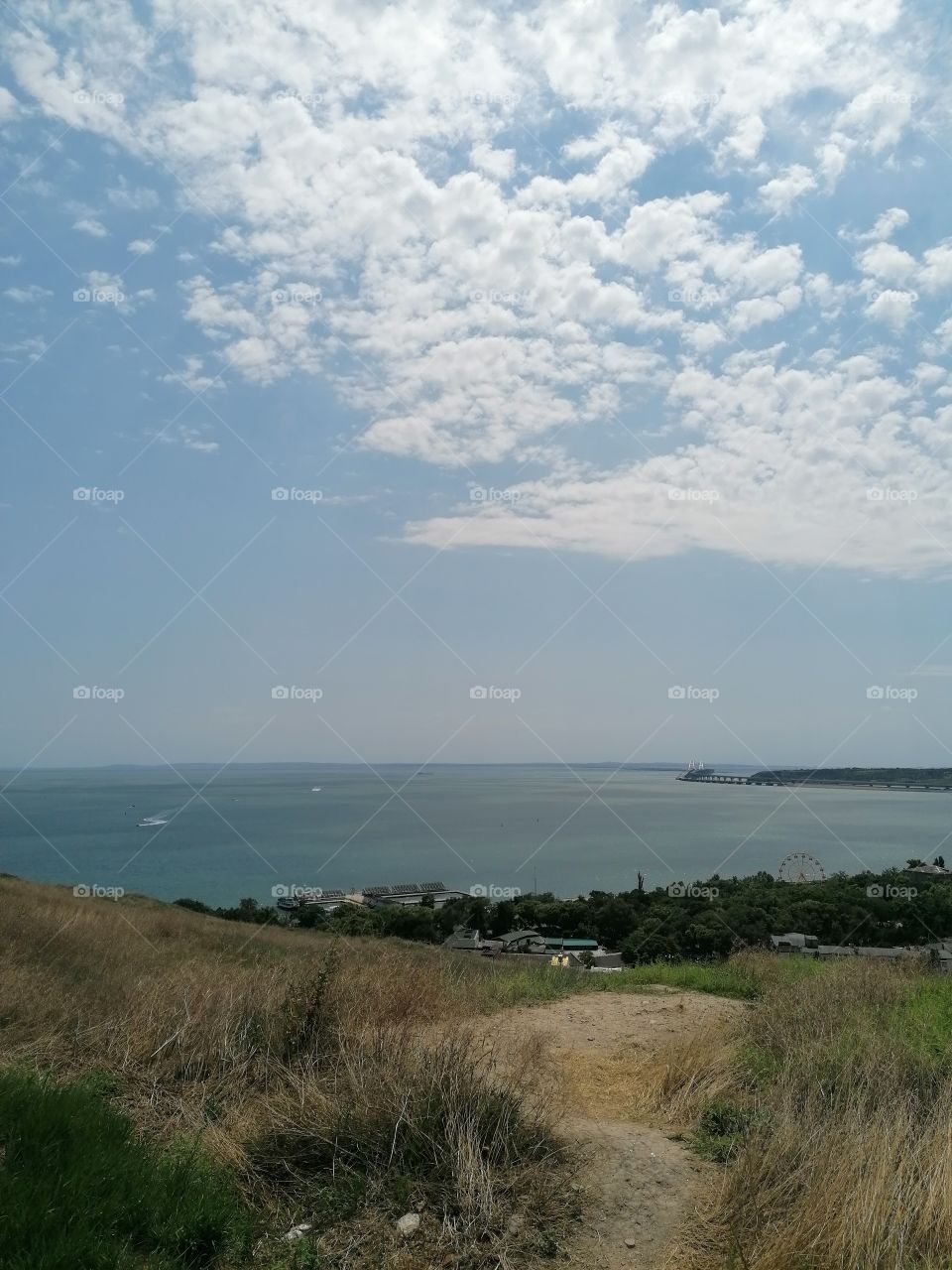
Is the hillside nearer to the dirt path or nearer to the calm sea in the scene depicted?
the dirt path

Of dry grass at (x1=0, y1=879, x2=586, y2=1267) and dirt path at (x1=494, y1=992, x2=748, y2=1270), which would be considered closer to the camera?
dirt path at (x1=494, y1=992, x2=748, y2=1270)

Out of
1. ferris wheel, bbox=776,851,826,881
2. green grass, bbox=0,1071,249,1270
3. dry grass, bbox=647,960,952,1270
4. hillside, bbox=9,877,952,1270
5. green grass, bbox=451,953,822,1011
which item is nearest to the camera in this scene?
green grass, bbox=0,1071,249,1270

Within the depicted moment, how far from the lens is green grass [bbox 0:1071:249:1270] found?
9.20ft

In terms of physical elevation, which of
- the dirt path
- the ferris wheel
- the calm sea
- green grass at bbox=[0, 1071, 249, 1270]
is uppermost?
green grass at bbox=[0, 1071, 249, 1270]

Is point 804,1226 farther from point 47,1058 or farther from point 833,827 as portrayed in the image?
point 833,827

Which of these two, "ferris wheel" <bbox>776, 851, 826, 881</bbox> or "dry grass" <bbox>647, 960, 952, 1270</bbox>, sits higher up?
"dry grass" <bbox>647, 960, 952, 1270</bbox>

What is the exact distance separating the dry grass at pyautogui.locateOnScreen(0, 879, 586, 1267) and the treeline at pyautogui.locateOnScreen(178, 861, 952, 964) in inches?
282

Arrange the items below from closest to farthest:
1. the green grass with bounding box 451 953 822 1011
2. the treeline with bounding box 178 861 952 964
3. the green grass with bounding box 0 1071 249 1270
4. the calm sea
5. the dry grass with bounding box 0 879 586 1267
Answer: the green grass with bounding box 0 1071 249 1270, the dry grass with bounding box 0 879 586 1267, the green grass with bounding box 451 953 822 1011, the treeline with bounding box 178 861 952 964, the calm sea

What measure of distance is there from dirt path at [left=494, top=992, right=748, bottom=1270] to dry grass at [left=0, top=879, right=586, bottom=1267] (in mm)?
236

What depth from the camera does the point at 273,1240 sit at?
11.1ft

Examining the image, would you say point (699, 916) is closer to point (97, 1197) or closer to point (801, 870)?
point (801, 870)

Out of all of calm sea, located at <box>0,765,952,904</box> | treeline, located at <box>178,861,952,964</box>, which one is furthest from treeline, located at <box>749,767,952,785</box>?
→ treeline, located at <box>178,861,952,964</box>

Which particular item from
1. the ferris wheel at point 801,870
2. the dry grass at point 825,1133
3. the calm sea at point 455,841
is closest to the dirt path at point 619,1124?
the dry grass at point 825,1133

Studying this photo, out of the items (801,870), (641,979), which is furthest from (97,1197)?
(801,870)
